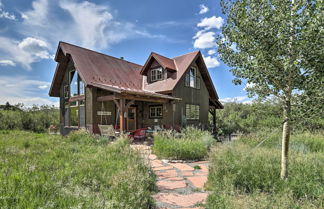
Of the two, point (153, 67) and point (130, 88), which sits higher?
point (153, 67)

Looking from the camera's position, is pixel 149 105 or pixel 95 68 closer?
pixel 95 68

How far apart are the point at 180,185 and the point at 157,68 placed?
11.4m

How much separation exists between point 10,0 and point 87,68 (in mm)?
4880

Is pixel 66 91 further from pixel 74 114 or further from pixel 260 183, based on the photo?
pixel 260 183

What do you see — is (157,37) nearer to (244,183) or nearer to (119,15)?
(119,15)

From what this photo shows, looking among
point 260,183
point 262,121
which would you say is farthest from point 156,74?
point 260,183

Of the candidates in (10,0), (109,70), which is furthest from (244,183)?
(109,70)

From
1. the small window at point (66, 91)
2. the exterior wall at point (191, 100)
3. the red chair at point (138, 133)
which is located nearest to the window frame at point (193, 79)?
the exterior wall at point (191, 100)

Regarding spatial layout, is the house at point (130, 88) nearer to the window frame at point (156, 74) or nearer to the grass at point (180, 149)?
the window frame at point (156, 74)

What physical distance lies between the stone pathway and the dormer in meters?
9.03

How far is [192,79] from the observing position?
14578 millimetres

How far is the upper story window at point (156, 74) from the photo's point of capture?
14055 mm

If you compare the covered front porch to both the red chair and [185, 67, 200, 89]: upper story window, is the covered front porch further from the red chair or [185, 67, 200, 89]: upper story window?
[185, 67, 200, 89]: upper story window

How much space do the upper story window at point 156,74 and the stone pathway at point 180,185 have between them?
943 cm
